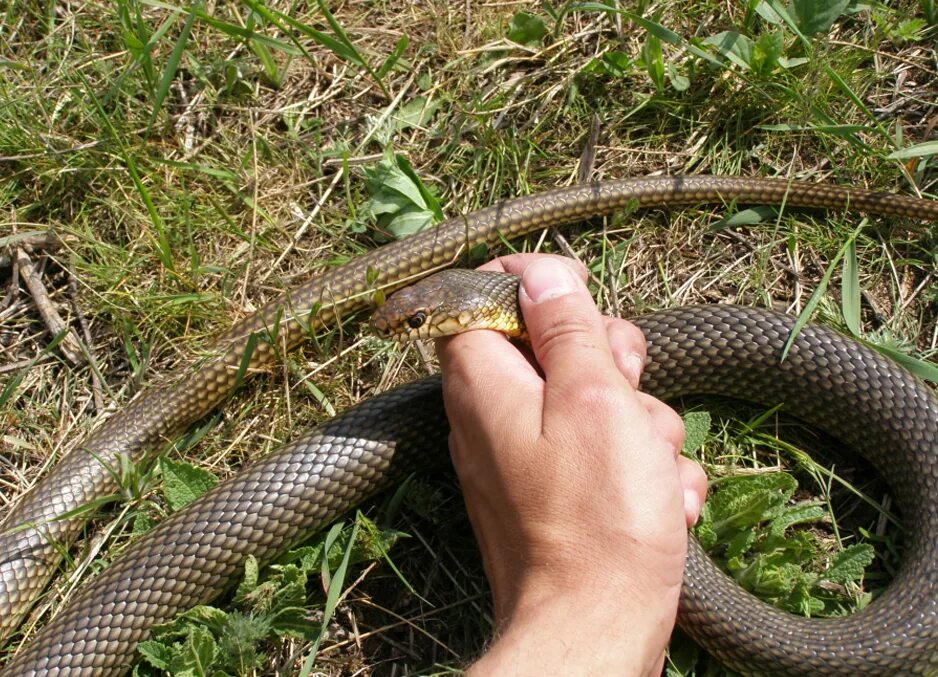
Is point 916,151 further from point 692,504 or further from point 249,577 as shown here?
point 249,577

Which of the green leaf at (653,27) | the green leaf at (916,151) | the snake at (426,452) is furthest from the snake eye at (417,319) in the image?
the green leaf at (916,151)

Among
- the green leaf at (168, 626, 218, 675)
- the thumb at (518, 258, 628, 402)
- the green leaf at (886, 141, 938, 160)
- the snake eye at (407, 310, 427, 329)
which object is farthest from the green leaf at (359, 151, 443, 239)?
the green leaf at (886, 141, 938, 160)

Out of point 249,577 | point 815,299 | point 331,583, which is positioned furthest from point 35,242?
point 815,299

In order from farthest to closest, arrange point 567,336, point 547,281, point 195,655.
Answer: point 195,655 < point 547,281 < point 567,336

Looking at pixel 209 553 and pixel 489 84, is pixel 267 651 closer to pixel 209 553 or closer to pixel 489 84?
pixel 209 553

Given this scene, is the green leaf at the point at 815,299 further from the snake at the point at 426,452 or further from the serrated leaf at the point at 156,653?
the serrated leaf at the point at 156,653
